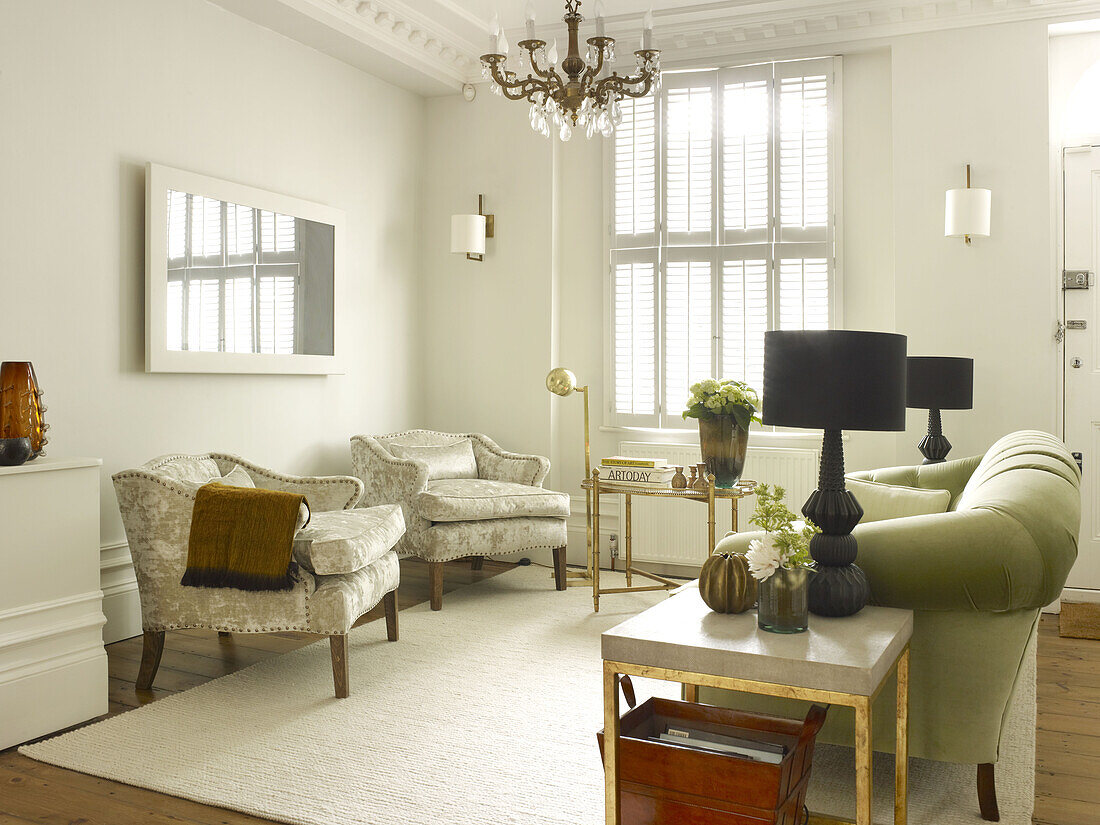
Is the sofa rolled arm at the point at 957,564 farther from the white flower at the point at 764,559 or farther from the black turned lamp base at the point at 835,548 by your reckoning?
the white flower at the point at 764,559

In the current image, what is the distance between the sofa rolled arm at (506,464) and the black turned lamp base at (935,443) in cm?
202

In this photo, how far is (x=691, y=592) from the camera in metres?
2.43

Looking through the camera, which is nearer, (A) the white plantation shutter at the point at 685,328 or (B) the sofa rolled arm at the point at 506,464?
(B) the sofa rolled arm at the point at 506,464

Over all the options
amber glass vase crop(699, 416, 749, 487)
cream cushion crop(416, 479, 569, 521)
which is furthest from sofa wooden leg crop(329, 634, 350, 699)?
amber glass vase crop(699, 416, 749, 487)

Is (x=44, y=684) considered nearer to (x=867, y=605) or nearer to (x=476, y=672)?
(x=476, y=672)

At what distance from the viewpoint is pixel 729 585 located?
2148mm

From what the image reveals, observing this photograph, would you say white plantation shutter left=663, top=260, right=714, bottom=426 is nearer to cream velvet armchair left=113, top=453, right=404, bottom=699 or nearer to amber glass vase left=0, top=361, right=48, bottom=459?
cream velvet armchair left=113, top=453, right=404, bottom=699

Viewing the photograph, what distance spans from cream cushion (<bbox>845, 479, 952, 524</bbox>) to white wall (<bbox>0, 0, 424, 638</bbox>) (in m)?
3.05

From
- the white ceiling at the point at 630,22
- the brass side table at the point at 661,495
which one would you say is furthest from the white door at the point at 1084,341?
the brass side table at the point at 661,495

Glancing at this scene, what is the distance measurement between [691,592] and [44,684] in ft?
7.03

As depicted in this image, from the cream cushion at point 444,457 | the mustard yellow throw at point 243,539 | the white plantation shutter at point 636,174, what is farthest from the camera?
the white plantation shutter at point 636,174

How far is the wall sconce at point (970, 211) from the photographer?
179 inches

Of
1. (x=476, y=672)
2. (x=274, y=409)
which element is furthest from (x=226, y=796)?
(x=274, y=409)

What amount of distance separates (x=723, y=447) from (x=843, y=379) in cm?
211
